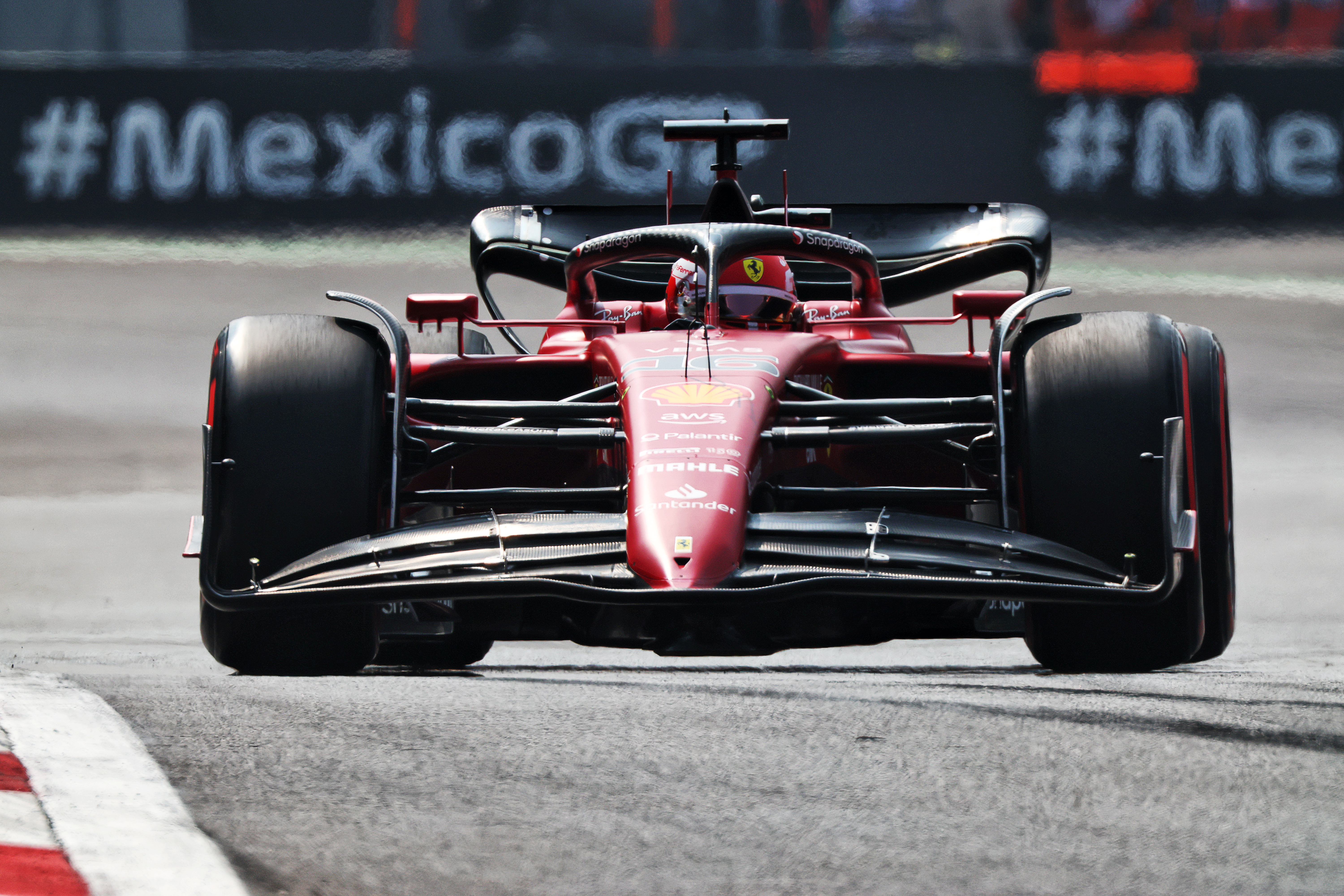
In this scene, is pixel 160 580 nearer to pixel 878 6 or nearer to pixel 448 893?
pixel 448 893

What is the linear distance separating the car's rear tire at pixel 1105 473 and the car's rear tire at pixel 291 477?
1.63 m

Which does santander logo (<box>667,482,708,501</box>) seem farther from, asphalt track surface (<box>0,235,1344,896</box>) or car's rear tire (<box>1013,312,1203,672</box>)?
car's rear tire (<box>1013,312,1203,672</box>)

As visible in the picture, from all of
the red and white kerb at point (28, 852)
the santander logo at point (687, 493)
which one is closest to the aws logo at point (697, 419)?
the santander logo at point (687, 493)

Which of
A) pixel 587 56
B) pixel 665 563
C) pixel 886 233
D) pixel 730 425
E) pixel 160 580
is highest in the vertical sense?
pixel 587 56

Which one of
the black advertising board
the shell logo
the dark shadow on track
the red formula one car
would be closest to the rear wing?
the dark shadow on track

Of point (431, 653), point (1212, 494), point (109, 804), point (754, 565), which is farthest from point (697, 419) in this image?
point (431, 653)

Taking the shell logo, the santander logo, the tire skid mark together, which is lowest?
the tire skid mark

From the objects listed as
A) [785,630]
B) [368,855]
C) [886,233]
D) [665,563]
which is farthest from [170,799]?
[886,233]

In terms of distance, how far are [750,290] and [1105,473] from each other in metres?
1.95

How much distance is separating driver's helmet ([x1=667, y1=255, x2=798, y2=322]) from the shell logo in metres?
1.28

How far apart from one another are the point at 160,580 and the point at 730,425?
17.0ft

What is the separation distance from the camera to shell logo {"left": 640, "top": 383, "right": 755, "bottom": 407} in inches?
169

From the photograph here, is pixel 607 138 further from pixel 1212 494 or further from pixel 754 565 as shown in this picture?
pixel 754 565

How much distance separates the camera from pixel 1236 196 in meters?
12.1
